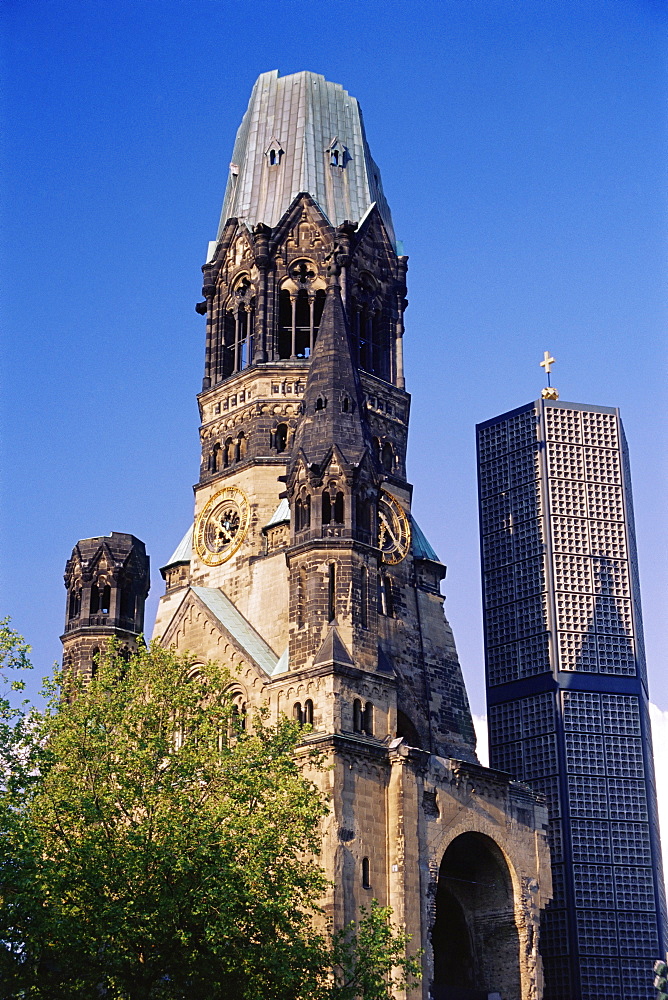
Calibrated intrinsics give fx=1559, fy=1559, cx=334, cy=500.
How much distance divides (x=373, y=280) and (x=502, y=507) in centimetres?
1773

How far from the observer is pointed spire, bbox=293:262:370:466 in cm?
6594

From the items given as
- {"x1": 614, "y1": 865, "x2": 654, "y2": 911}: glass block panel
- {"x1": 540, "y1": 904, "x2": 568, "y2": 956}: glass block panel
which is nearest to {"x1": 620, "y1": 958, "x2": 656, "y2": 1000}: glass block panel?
{"x1": 614, "y1": 865, "x2": 654, "y2": 911}: glass block panel

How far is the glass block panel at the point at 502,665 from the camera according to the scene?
87.8 metres

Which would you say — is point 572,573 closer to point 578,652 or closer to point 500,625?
point 578,652

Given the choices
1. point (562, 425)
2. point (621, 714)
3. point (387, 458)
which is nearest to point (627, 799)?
point (621, 714)

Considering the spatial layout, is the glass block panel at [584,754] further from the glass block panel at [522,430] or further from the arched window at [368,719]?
the arched window at [368,719]

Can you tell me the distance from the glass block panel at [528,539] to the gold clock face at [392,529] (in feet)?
50.5

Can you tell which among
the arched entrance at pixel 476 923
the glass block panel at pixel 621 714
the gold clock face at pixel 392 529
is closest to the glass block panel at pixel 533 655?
the glass block panel at pixel 621 714

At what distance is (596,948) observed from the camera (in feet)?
263

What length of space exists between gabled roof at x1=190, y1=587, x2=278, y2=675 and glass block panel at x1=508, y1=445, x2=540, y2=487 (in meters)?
25.0

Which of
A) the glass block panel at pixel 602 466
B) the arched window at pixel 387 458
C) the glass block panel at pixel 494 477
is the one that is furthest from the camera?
the glass block panel at pixel 494 477

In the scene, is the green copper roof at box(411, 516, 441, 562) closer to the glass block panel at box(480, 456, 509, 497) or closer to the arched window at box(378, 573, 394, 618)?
the arched window at box(378, 573, 394, 618)

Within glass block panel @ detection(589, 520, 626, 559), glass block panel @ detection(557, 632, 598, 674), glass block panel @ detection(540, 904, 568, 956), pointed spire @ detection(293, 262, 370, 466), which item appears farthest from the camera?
glass block panel @ detection(589, 520, 626, 559)

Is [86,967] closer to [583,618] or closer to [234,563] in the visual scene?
[234,563]
